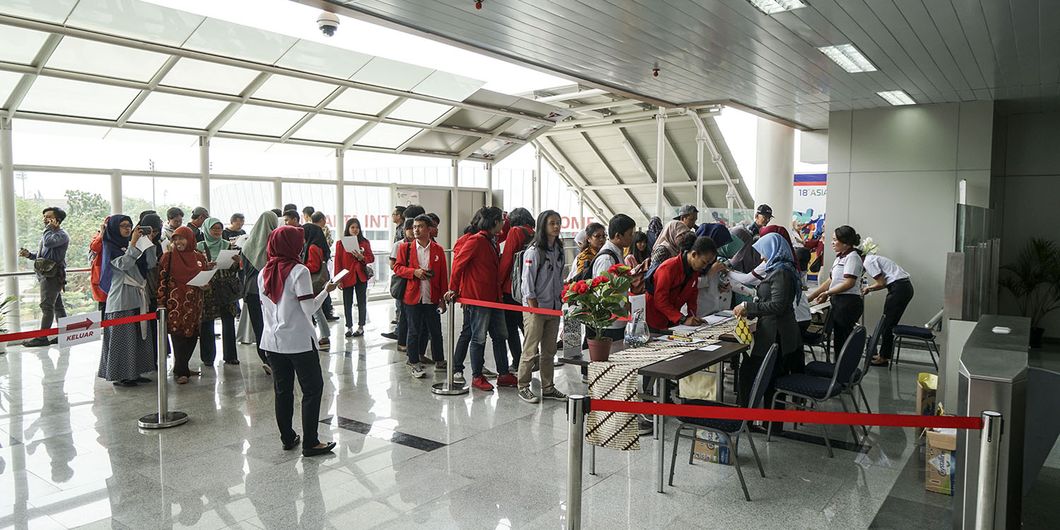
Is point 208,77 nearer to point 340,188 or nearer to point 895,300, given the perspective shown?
point 340,188

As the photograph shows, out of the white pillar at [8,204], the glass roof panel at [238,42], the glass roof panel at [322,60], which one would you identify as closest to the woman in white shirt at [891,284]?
the glass roof panel at [322,60]

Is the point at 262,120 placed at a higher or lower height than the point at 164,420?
higher

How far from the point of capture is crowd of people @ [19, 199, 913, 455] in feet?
16.1

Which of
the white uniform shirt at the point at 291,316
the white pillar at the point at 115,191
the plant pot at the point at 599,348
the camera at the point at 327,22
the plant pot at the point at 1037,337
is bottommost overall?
the plant pot at the point at 1037,337

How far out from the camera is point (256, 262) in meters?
7.08

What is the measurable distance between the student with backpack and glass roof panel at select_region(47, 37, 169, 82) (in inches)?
224

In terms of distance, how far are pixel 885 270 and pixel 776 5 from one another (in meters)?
3.95

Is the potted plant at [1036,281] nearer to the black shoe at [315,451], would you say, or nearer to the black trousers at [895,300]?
the black trousers at [895,300]

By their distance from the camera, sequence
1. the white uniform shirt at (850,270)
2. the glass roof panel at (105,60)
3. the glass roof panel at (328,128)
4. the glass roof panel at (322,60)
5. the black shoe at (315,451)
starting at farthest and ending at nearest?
1. the glass roof panel at (328,128)
2. the glass roof panel at (322,60)
3. the glass roof panel at (105,60)
4. the white uniform shirt at (850,270)
5. the black shoe at (315,451)

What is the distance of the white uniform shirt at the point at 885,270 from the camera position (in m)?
7.82

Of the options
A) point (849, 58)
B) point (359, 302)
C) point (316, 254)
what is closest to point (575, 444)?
point (316, 254)

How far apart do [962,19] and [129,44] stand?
8.66 metres

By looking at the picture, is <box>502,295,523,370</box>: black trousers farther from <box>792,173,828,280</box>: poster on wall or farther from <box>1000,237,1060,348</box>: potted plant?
<box>792,173,828,280</box>: poster on wall

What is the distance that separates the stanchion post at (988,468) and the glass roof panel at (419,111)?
10.3 metres
